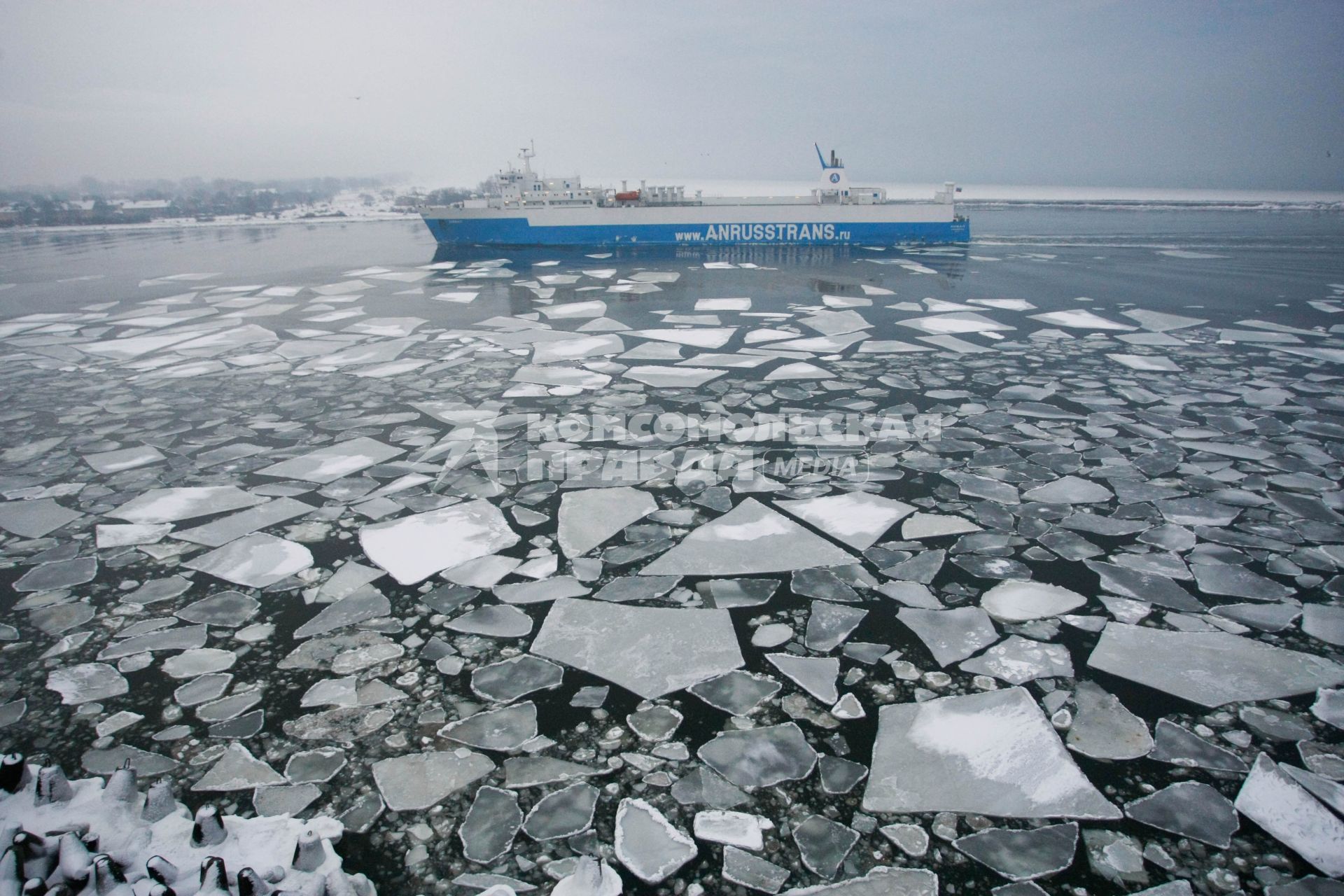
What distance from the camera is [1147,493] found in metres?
3.30

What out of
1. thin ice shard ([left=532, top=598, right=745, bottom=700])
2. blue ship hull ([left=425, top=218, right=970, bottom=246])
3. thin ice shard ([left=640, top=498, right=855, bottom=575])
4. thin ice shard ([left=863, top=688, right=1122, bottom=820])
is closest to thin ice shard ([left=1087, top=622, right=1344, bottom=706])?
thin ice shard ([left=863, top=688, right=1122, bottom=820])

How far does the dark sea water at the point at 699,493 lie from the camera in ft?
5.57

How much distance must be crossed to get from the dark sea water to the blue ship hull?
39.9 feet

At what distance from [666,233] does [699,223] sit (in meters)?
1.09

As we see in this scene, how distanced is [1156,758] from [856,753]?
0.79 metres

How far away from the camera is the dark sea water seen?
170 cm

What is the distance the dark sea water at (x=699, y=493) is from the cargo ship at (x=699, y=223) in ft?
40.1

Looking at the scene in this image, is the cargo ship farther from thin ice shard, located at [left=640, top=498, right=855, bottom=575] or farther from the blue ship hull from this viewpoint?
thin ice shard, located at [left=640, top=498, right=855, bottom=575]

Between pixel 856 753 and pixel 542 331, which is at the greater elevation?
pixel 542 331

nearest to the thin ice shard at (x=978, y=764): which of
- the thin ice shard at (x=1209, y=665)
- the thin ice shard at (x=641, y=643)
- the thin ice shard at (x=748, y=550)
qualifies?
the thin ice shard at (x=1209, y=665)

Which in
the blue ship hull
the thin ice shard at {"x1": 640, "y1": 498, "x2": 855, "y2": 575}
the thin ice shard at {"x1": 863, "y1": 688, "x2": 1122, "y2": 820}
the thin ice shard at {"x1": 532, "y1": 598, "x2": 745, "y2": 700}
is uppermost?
the blue ship hull

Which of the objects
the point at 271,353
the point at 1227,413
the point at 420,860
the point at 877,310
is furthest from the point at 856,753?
the point at 877,310

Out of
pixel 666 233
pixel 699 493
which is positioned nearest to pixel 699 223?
pixel 666 233

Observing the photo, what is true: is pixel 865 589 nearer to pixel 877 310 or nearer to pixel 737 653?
pixel 737 653
